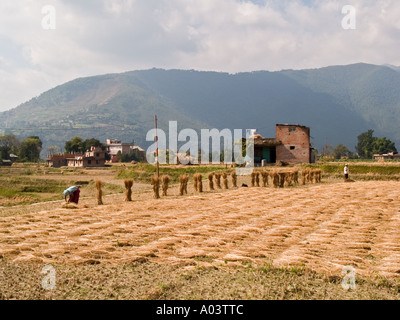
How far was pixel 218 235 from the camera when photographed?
23.0 ft

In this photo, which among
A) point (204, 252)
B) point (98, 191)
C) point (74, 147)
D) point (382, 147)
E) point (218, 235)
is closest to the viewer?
point (204, 252)

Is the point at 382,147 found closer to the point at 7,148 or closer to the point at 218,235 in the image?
the point at 7,148

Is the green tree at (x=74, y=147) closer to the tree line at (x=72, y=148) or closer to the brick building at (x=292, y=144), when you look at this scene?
the tree line at (x=72, y=148)

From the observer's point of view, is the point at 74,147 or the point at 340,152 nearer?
the point at 74,147

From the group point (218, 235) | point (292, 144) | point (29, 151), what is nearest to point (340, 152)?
point (292, 144)

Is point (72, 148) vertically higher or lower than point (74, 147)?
lower

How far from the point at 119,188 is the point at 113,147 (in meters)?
76.1

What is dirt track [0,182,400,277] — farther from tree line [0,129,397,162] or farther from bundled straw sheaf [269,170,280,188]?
tree line [0,129,397,162]

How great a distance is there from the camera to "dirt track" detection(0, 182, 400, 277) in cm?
553

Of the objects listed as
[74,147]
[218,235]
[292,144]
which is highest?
[74,147]

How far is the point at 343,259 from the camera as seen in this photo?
5496 mm

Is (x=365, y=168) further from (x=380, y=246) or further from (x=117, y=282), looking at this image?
(x=117, y=282)

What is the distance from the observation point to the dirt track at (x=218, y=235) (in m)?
5.53
